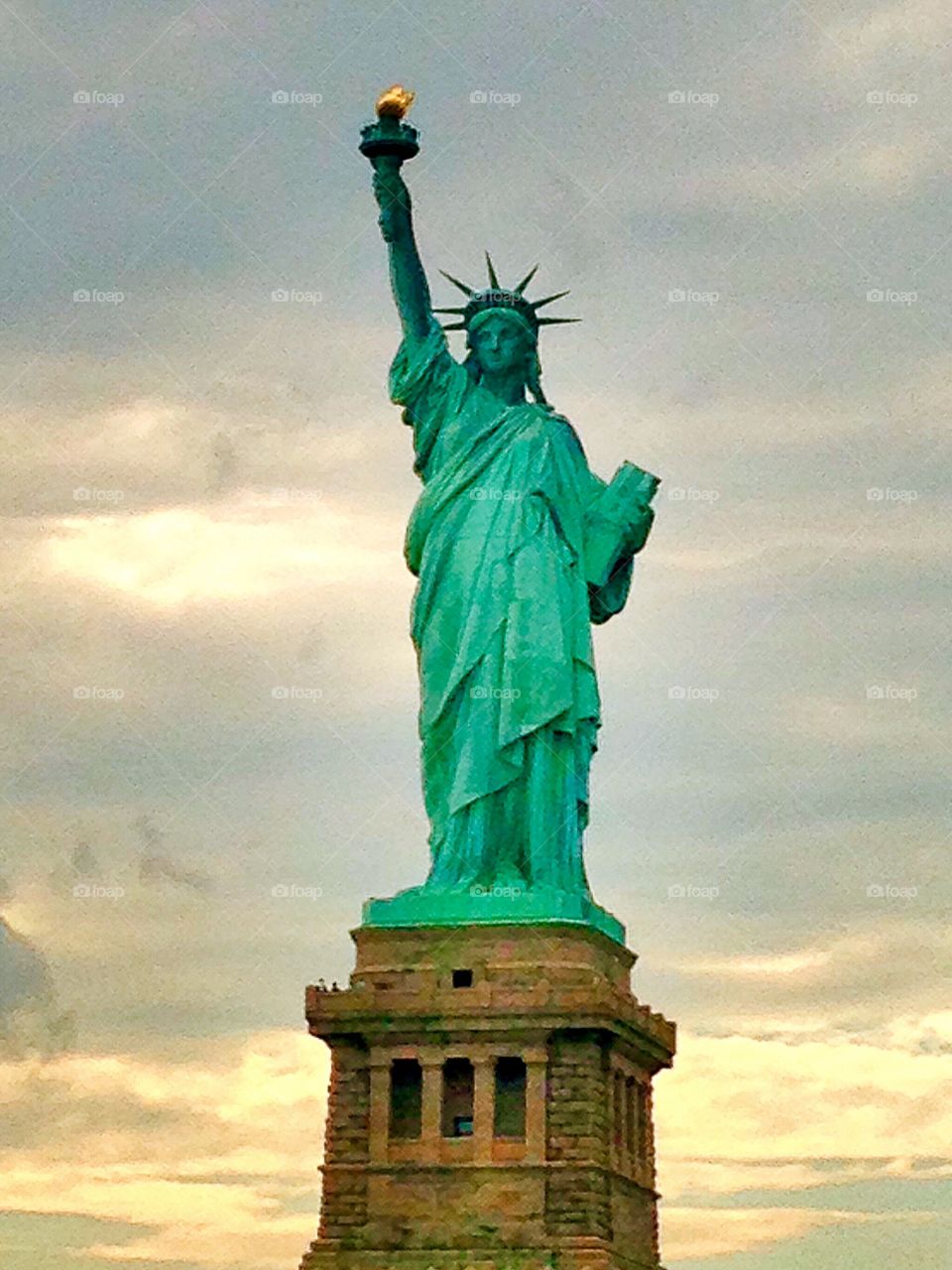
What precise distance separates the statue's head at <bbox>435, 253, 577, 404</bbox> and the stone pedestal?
24.9ft

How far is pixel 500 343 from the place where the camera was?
47406mm

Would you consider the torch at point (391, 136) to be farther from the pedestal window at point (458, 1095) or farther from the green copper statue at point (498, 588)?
the pedestal window at point (458, 1095)

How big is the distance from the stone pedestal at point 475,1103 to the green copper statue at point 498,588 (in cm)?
65

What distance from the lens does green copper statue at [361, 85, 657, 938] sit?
1780 inches

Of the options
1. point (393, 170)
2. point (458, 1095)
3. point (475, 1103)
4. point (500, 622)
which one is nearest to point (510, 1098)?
point (475, 1103)

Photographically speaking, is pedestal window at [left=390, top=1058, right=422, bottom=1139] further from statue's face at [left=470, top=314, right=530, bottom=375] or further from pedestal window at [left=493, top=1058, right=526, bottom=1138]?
statue's face at [left=470, top=314, right=530, bottom=375]

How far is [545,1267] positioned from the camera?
42.6m

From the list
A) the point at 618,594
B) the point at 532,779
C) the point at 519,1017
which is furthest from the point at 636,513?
the point at 519,1017

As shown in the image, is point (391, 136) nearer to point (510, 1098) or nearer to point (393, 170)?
point (393, 170)

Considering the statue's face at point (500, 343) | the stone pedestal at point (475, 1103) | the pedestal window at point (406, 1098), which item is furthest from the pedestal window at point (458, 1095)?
the statue's face at point (500, 343)

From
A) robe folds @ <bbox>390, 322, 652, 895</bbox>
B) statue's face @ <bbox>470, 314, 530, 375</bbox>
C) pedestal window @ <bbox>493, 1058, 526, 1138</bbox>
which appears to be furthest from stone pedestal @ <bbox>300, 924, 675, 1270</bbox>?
statue's face @ <bbox>470, 314, 530, 375</bbox>

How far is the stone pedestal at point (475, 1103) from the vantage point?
141ft

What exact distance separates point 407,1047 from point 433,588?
233 inches

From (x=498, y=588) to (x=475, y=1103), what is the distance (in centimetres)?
646
